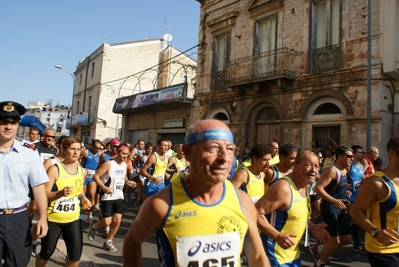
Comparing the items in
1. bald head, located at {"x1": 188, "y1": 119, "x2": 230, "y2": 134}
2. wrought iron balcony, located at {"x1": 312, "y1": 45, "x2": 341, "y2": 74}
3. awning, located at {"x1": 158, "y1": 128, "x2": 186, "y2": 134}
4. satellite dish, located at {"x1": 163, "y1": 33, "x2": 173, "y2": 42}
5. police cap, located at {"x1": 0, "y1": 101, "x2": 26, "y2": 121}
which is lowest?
bald head, located at {"x1": 188, "y1": 119, "x2": 230, "y2": 134}

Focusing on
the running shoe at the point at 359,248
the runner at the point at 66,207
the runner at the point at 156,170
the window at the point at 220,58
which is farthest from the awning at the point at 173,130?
the runner at the point at 66,207

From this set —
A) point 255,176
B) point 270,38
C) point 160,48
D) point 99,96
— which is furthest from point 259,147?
point 160,48

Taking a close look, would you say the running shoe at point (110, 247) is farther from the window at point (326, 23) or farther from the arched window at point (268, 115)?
the window at point (326, 23)

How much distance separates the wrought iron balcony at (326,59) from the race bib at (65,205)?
1219 centimetres

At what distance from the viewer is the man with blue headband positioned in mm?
1995

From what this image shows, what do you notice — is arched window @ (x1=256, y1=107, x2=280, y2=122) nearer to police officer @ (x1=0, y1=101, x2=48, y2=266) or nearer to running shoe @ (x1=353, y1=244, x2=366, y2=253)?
running shoe @ (x1=353, y1=244, x2=366, y2=253)

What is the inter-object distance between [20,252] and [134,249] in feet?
6.21

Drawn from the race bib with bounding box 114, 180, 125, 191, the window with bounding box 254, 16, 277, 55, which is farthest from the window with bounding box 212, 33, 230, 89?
the race bib with bounding box 114, 180, 125, 191

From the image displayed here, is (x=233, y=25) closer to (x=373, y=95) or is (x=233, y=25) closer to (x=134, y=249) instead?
(x=373, y=95)

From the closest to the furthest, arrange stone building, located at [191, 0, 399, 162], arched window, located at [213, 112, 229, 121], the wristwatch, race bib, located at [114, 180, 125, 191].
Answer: the wristwatch < race bib, located at [114, 180, 125, 191] < stone building, located at [191, 0, 399, 162] < arched window, located at [213, 112, 229, 121]

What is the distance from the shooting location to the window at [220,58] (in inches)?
752

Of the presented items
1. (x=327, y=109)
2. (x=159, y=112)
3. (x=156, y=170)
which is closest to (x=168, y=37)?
(x=159, y=112)

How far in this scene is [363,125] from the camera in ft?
41.7

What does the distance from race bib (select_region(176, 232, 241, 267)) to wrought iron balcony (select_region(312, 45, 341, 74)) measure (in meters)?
13.3
